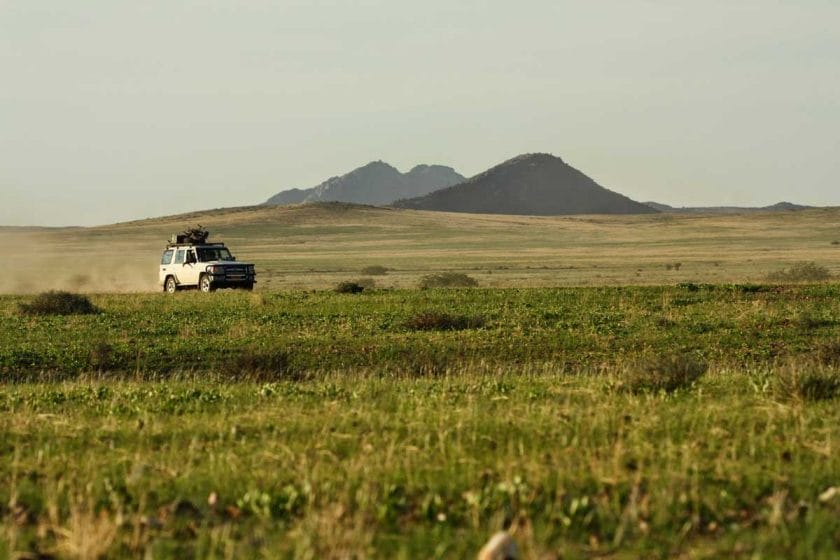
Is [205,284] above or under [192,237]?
under

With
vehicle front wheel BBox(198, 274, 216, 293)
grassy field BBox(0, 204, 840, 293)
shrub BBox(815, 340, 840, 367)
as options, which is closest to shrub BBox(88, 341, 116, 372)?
shrub BBox(815, 340, 840, 367)

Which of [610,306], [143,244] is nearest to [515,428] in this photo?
[610,306]

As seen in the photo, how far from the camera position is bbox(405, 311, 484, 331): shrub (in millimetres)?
28062

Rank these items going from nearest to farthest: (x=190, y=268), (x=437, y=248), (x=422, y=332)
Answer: (x=422, y=332) → (x=190, y=268) → (x=437, y=248)

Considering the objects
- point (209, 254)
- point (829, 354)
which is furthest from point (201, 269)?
point (829, 354)

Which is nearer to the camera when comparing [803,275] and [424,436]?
[424,436]

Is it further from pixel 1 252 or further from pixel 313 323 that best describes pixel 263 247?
pixel 313 323

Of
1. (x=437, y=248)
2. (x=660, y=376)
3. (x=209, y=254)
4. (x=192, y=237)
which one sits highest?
(x=192, y=237)

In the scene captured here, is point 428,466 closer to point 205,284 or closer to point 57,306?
point 57,306

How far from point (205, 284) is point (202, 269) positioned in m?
0.67

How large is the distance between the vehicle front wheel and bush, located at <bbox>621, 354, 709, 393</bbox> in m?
30.7

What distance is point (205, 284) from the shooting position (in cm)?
4469

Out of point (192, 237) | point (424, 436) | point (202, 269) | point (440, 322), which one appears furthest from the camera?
point (192, 237)

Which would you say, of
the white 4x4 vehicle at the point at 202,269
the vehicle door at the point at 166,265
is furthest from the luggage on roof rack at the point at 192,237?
the vehicle door at the point at 166,265
